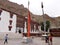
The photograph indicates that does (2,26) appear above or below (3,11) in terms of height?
below

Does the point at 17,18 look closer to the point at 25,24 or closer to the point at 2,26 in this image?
the point at 25,24

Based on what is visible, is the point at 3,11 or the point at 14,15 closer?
the point at 3,11

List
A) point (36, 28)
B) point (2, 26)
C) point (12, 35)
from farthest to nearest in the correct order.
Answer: point (36, 28), point (2, 26), point (12, 35)

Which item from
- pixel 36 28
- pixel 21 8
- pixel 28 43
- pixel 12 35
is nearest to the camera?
pixel 28 43

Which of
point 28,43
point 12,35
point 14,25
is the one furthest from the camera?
point 14,25

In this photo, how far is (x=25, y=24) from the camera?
6606 centimetres

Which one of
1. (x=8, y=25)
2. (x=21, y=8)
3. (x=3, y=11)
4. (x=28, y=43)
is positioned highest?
(x=21, y=8)

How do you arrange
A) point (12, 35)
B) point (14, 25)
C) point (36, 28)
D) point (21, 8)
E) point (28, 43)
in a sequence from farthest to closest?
point (21, 8) < point (36, 28) < point (14, 25) < point (12, 35) < point (28, 43)

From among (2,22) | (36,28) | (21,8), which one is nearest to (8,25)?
(2,22)

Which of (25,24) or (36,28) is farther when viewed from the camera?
(36,28)

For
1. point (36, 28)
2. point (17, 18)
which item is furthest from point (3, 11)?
point (36, 28)

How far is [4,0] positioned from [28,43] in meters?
137

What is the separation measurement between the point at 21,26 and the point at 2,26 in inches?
434

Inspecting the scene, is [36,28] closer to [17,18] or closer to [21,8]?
[17,18]
